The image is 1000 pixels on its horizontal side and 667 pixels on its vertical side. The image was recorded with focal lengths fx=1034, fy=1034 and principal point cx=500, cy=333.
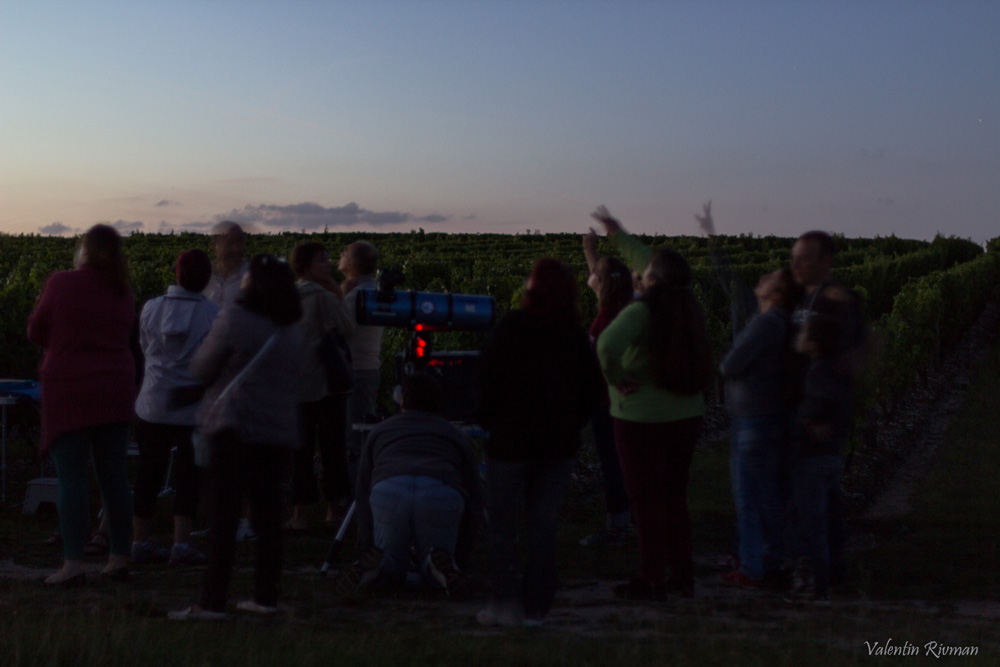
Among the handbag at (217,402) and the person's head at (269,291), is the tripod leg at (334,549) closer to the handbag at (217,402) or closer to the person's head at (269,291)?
the handbag at (217,402)

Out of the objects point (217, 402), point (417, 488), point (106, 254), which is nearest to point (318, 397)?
point (417, 488)

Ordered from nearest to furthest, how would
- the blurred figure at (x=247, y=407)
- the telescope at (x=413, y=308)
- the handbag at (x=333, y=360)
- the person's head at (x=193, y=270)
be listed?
the blurred figure at (x=247, y=407), the telescope at (x=413, y=308), the person's head at (x=193, y=270), the handbag at (x=333, y=360)

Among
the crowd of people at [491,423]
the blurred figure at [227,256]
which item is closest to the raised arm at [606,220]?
the crowd of people at [491,423]

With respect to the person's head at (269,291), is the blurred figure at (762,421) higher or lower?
lower

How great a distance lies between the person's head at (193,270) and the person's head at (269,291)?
1.42 metres

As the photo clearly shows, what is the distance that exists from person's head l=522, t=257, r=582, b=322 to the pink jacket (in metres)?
Result: 2.12

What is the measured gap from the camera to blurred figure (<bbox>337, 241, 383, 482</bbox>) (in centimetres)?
634

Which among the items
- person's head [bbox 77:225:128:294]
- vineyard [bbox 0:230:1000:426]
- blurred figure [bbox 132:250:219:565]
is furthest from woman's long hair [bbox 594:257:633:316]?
person's head [bbox 77:225:128:294]

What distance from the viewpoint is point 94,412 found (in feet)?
16.3

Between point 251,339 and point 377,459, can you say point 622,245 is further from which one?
point 251,339

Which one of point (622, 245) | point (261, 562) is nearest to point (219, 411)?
point (261, 562)

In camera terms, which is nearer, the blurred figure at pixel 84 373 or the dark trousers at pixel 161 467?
the blurred figure at pixel 84 373

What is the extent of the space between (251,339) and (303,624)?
1.23 m

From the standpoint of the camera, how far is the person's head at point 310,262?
5945mm
